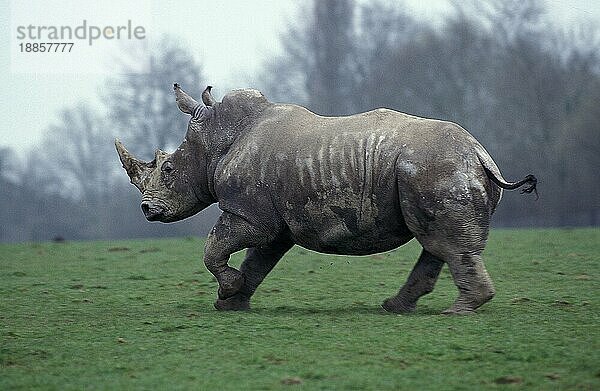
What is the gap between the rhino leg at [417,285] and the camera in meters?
10.5

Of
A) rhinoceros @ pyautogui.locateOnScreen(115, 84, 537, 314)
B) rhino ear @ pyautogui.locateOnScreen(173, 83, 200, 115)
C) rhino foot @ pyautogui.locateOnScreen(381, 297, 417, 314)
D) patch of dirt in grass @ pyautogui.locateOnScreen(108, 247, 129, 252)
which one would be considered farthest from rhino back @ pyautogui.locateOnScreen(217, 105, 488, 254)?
patch of dirt in grass @ pyautogui.locateOnScreen(108, 247, 129, 252)

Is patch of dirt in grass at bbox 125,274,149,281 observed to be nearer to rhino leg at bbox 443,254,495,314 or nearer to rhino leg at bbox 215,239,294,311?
rhino leg at bbox 215,239,294,311

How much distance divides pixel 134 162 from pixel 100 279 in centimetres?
323

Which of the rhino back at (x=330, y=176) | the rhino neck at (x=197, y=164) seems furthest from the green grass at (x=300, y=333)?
the rhino neck at (x=197, y=164)

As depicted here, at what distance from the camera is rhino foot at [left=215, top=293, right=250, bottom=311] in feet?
35.9

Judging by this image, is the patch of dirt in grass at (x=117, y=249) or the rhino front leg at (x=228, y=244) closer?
the rhino front leg at (x=228, y=244)

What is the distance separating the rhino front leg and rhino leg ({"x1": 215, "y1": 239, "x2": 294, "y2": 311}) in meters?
0.25

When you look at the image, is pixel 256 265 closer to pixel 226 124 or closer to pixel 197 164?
pixel 197 164

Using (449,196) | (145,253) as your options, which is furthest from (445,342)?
(145,253)

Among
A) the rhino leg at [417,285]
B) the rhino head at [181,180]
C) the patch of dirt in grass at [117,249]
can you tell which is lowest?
the patch of dirt in grass at [117,249]

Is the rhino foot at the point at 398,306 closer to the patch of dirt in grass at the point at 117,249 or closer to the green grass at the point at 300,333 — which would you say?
the green grass at the point at 300,333

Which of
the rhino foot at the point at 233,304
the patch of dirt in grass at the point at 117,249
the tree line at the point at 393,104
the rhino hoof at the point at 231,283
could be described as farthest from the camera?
the tree line at the point at 393,104

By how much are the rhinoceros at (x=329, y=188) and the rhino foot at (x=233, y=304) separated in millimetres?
15

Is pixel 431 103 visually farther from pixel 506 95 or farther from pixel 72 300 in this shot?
pixel 72 300
